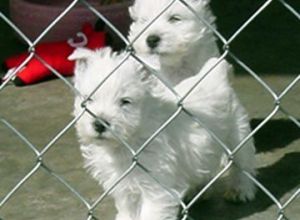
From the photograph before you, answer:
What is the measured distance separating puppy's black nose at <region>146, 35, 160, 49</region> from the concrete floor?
63 cm

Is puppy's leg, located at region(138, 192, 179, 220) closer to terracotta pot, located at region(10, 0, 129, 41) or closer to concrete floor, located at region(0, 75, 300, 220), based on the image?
concrete floor, located at region(0, 75, 300, 220)

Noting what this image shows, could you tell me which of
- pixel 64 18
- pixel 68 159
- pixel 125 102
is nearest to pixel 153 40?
pixel 68 159

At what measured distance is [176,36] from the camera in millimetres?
4523

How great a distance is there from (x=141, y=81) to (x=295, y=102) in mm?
1683

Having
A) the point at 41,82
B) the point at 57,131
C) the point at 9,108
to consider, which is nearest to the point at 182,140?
the point at 57,131

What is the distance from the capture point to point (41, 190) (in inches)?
171

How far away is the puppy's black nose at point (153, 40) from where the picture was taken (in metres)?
4.43

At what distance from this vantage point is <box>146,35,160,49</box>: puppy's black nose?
443 cm

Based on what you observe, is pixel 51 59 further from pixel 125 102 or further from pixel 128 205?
pixel 125 102

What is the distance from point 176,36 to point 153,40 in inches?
5.0

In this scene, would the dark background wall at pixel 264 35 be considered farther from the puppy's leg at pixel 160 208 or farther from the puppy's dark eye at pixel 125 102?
the puppy's dark eye at pixel 125 102

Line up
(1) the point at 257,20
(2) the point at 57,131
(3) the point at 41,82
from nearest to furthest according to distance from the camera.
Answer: (2) the point at 57,131 → (3) the point at 41,82 → (1) the point at 257,20

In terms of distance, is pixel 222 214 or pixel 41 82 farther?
pixel 41 82

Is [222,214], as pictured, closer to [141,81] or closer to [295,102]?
[141,81]
